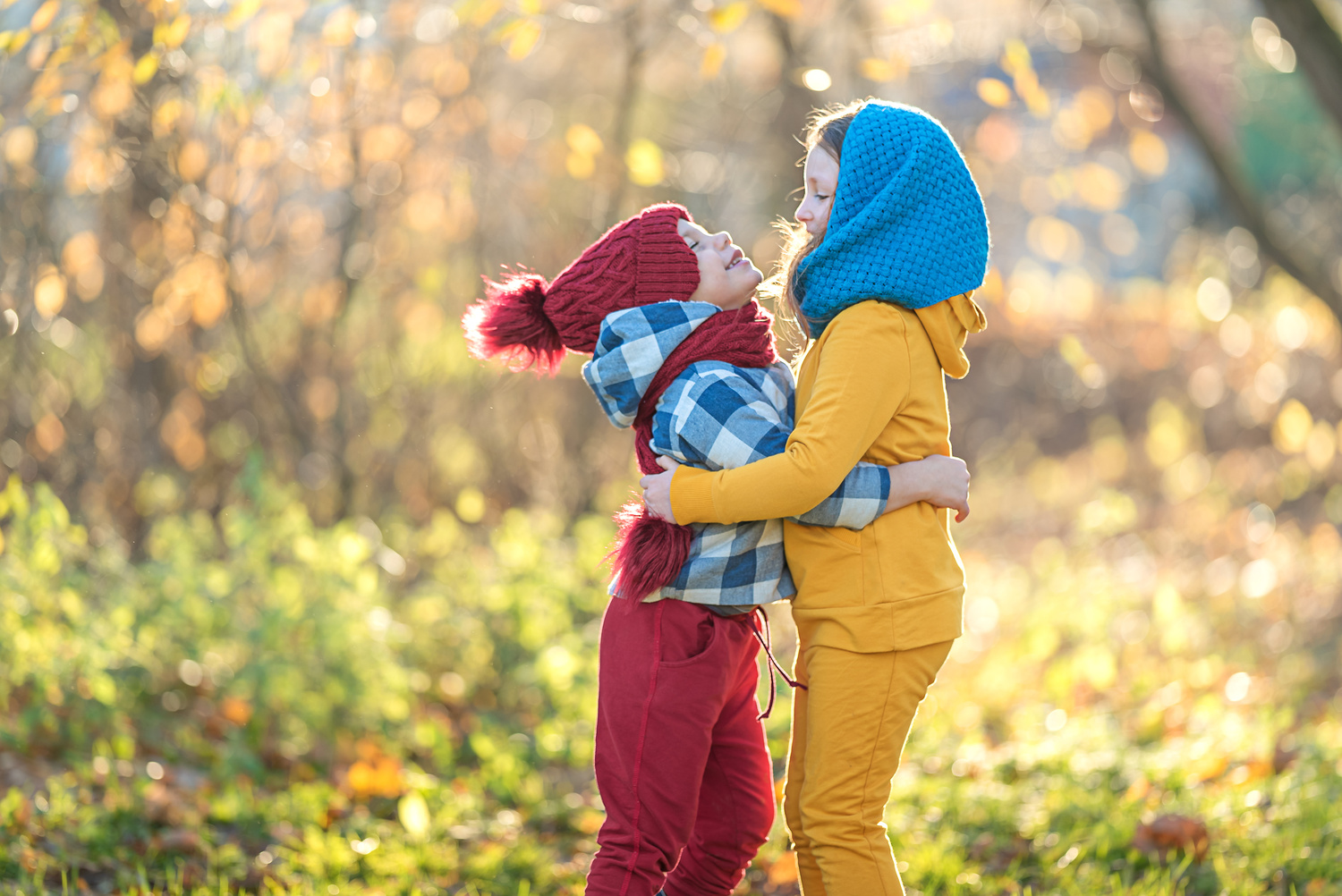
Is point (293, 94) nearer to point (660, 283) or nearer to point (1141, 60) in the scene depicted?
point (660, 283)

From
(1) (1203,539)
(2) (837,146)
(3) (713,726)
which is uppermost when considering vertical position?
(2) (837,146)

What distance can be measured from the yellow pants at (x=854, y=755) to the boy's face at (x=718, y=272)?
73 cm

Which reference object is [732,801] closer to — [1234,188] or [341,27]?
[341,27]

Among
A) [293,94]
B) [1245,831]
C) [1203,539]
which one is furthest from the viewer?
[1203,539]

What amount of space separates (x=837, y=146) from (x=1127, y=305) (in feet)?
31.8

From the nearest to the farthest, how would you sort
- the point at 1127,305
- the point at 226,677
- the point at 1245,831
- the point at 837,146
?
the point at 837,146
the point at 1245,831
the point at 226,677
the point at 1127,305

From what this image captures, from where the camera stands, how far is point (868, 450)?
2316mm

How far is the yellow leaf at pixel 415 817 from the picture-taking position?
341cm

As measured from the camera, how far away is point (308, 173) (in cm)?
536

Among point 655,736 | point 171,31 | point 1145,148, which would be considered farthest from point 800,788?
point 1145,148

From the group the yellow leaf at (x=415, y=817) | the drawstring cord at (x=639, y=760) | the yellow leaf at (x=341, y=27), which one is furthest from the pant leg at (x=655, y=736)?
the yellow leaf at (x=341, y=27)

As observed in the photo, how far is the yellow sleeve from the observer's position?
7.07 feet

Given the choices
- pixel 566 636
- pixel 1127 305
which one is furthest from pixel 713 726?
pixel 1127 305

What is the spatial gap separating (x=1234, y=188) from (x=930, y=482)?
200 inches
